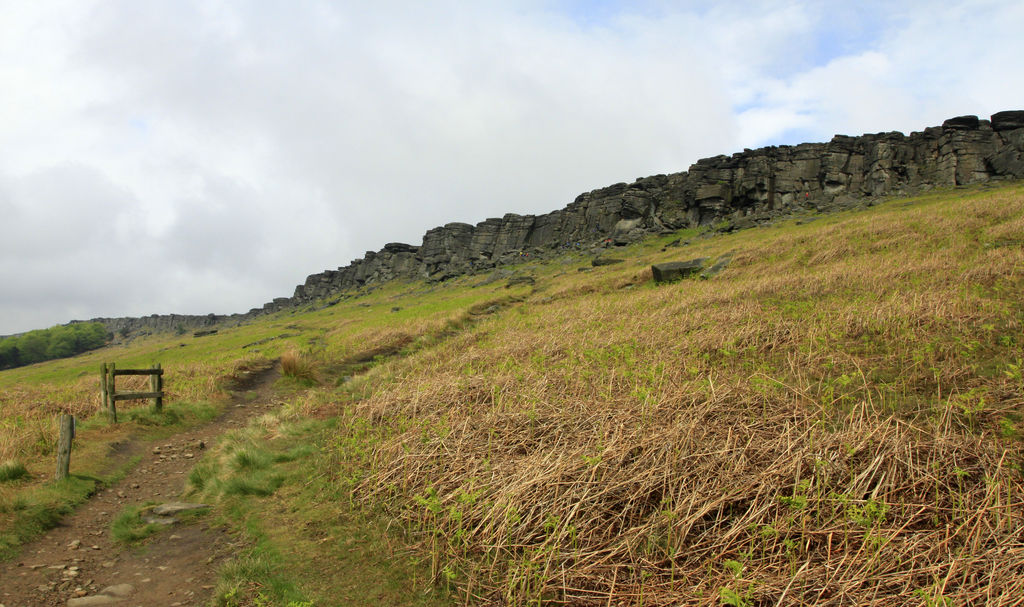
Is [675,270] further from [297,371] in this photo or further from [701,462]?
[701,462]

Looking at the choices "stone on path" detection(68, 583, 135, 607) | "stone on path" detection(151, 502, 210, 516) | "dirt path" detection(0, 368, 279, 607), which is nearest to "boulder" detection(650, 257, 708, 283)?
"stone on path" detection(151, 502, 210, 516)

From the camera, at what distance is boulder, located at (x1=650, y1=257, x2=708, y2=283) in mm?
30309

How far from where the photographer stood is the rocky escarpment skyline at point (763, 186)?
6294 cm

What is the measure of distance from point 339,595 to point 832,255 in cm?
2675

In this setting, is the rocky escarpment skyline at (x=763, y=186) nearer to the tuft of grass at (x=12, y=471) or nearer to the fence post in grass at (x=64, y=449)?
the fence post in grass at (x=64, y=449)

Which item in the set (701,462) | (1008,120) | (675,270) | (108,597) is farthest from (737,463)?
(1008,120)

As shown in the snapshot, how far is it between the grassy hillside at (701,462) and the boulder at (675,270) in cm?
1500

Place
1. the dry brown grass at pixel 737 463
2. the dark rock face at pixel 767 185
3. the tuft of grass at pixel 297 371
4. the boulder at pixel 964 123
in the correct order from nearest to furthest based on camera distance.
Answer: the dry brown grass at pixel 737 463
the tuft of grass at pixel 297 371
the dark rock face at pixel 767 185
the boulder at pixel 964 123

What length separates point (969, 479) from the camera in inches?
221

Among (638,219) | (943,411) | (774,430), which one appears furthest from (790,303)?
(638,219)

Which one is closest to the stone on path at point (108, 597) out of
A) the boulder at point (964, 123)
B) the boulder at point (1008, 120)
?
the boulder at point (964, 123)

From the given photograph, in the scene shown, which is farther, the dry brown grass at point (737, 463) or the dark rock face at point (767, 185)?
the dark rock face at point (767, 185)

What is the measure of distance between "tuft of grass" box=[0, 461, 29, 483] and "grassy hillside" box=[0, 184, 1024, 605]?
0.80ft

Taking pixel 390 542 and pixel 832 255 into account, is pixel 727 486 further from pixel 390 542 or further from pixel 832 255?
pixel 832 255
